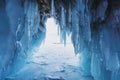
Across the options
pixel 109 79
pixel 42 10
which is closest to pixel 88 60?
pixel 109 79

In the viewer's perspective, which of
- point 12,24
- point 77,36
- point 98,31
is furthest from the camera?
point 77,36

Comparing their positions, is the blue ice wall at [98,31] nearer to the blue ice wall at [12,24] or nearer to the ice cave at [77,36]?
the ice cave at [77,36]

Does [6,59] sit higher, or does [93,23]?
[93,23]

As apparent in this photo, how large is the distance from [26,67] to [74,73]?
10.00 ft

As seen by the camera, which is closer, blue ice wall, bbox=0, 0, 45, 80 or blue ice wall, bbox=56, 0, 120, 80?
blue ice wall, bbox=56, 0, 120, 80

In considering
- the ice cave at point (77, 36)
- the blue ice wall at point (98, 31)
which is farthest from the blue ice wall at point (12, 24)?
the blue ice wall at point (98, 31)

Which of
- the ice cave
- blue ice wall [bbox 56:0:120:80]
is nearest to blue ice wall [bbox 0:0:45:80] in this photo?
the ice cave

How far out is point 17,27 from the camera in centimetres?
1039

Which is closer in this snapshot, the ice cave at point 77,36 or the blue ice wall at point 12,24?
the ice cave at point 77,36

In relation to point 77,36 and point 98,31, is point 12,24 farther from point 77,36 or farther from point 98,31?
point 98,31

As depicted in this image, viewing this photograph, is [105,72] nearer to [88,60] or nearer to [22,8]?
[88,60]

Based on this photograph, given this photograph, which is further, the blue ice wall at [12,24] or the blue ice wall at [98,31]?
the blue ice wall at [12,24]

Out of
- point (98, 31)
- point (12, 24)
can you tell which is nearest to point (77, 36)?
point (98, 31)

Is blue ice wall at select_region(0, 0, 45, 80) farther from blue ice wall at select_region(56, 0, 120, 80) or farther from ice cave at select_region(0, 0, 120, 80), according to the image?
blue ice wall at select_region(56, 0, 120, 80)
